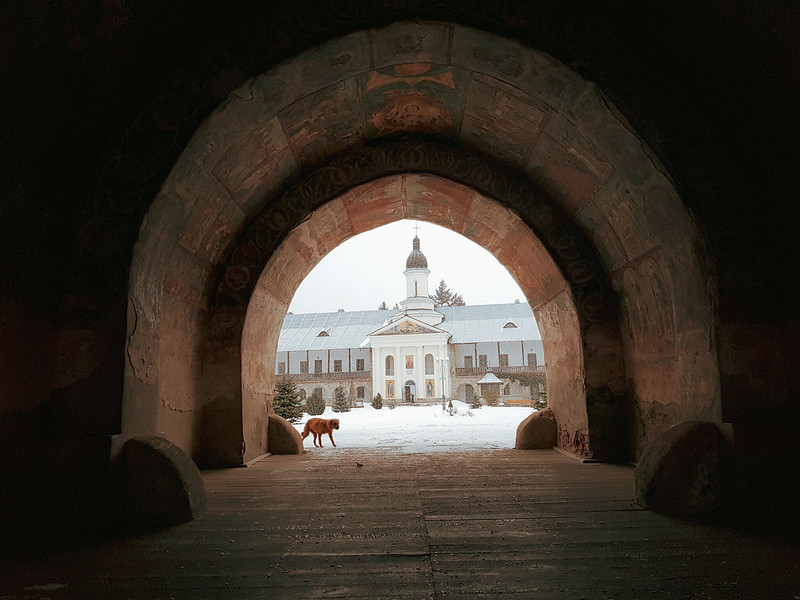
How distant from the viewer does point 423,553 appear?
2.86 m

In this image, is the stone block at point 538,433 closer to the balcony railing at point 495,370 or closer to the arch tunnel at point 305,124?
the arch tunnel at point 305,124

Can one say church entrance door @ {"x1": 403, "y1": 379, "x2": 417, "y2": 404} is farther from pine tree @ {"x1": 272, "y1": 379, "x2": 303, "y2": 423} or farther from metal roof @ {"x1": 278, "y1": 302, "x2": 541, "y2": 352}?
pine tree @ {"x1": 272, "y1": 379, "x2": 303, "y2": 423}

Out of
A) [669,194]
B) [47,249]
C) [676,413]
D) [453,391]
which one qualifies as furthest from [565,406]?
[453,391]

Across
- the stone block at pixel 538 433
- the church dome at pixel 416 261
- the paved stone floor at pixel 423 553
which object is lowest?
the paved stone floor at pixel 423 553

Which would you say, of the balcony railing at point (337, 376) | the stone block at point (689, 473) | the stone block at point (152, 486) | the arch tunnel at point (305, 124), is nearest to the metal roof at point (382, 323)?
the balcony railing at point (337, 376)

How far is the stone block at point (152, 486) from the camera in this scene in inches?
140

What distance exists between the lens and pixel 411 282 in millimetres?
48438

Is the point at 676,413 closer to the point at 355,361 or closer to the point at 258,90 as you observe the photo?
the point at 258,90

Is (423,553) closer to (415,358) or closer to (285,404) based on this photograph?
(285,404)

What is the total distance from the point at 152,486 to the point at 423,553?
201 cm

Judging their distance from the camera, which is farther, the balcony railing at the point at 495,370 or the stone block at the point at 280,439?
the balcony railing at the point at 495,370

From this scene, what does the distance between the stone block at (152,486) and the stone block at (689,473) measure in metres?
3.30

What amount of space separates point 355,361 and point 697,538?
4093 cm

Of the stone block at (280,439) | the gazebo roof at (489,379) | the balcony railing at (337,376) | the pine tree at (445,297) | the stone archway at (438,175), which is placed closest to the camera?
the stone archway at (438,175)
